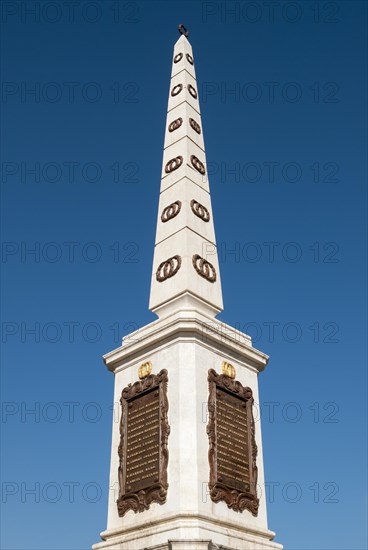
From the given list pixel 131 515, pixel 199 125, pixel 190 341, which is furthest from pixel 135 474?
pixel 199 125

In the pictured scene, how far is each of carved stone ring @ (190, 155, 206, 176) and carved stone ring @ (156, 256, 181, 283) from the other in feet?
10.9

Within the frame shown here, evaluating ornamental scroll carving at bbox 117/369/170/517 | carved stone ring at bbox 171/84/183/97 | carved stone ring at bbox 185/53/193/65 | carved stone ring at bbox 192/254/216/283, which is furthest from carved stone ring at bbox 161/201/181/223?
carved stone ring at bbox 185/53/193/65

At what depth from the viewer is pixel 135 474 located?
556 inches

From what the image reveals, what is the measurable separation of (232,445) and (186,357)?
2.17m

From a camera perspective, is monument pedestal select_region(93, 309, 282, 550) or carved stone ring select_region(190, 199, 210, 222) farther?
carved stone ring select_region(190, 199, 210, 222)

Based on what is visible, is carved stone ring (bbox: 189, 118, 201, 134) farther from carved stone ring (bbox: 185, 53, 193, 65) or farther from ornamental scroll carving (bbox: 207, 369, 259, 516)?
ornamental scroll carving (bbox: 207, 369, 259, 516)

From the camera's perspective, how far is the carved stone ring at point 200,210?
Result: 58.0 ft

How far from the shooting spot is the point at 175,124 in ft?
64.6

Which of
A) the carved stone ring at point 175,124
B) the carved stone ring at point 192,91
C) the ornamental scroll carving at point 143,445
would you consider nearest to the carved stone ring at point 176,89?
the carved stone ring at point 192,91

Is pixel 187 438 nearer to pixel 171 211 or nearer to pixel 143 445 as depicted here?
pixel 143 445

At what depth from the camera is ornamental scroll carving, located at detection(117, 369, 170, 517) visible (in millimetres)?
13492

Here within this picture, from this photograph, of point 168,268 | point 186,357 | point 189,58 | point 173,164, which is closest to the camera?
point 186,357

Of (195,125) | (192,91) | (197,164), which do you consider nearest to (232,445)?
(197,164)

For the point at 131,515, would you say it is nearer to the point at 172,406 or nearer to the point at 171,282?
the point at 172,406
